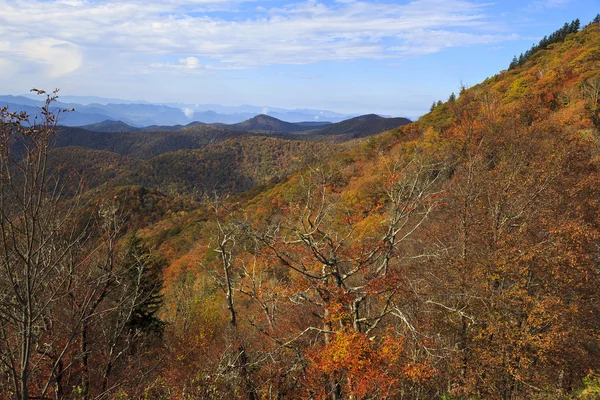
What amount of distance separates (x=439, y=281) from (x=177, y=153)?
20169 cm

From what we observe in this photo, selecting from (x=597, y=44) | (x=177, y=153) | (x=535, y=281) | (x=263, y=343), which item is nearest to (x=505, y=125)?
(x=535, y=281)

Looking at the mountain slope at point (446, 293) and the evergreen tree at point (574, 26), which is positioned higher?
the evergreen tree at point (574, 26)

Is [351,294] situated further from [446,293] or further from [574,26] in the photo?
[574,26]

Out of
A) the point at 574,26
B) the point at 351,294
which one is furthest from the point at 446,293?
the point at 574,26

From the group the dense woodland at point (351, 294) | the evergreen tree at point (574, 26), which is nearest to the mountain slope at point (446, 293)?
the dense woodland at point (351, 294)

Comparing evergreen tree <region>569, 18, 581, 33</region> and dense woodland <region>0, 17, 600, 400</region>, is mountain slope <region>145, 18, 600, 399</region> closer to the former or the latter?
dense woodland <region>0, 17, 600, 400</region>

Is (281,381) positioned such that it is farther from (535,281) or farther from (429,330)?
(535,281)

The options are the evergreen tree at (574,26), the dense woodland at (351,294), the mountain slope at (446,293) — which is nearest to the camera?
the dense woodland at (351,294)

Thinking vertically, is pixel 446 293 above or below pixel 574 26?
below

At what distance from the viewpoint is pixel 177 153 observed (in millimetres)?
198375

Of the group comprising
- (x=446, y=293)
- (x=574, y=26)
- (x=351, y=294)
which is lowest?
(x=446, y=293)

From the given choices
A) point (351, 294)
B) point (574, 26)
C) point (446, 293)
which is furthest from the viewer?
point (574, 26)

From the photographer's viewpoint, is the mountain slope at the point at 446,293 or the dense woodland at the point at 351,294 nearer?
the dense woodland at the point at 351,294

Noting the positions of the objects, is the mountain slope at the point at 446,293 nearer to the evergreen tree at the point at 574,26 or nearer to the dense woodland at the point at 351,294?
the dense woodland at the point at 351,294
